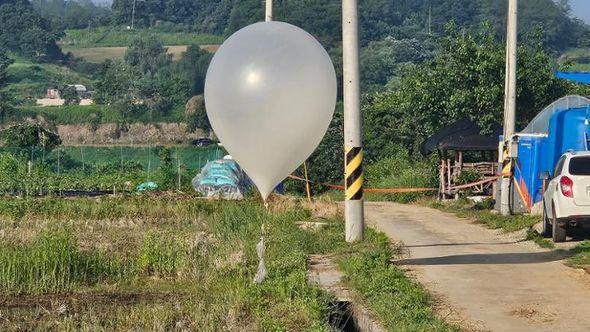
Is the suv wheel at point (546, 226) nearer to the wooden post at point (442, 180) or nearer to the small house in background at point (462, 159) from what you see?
the small house in background at point (462, 159)

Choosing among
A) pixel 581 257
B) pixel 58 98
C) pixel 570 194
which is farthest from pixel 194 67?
pixel 581 257

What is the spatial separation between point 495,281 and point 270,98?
3830 mm

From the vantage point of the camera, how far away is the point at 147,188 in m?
37.6

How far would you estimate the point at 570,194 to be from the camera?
1969 cm

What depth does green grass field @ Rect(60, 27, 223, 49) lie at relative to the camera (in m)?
138

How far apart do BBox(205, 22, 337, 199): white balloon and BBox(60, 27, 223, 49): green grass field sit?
118423mm

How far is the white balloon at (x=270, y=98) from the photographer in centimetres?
1418

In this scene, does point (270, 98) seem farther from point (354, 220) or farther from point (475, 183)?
point (475, 183)

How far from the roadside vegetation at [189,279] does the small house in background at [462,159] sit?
515 inches

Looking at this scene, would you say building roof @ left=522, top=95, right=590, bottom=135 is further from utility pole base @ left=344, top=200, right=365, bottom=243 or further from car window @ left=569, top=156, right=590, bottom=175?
utility pole base @ left=344, top=200, right=365, bottom=243

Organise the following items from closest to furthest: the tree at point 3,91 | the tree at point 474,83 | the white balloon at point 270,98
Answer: the white balloon at point 270,98, the tree at point 474,83, the tree at point 3,91

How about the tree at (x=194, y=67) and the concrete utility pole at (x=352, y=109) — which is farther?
the tree at (x=194, y=67)

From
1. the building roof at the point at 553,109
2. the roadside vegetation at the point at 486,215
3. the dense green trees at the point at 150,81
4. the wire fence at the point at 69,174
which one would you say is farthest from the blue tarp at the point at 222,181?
the dense green trees at the point at 150,81

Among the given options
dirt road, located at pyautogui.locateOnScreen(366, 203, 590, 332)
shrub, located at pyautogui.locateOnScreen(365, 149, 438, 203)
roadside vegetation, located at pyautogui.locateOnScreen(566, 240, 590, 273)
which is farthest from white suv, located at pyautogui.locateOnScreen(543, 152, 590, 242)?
shrub, located at pyautogui.locateOnScreen(365, 149, 438, 203)
